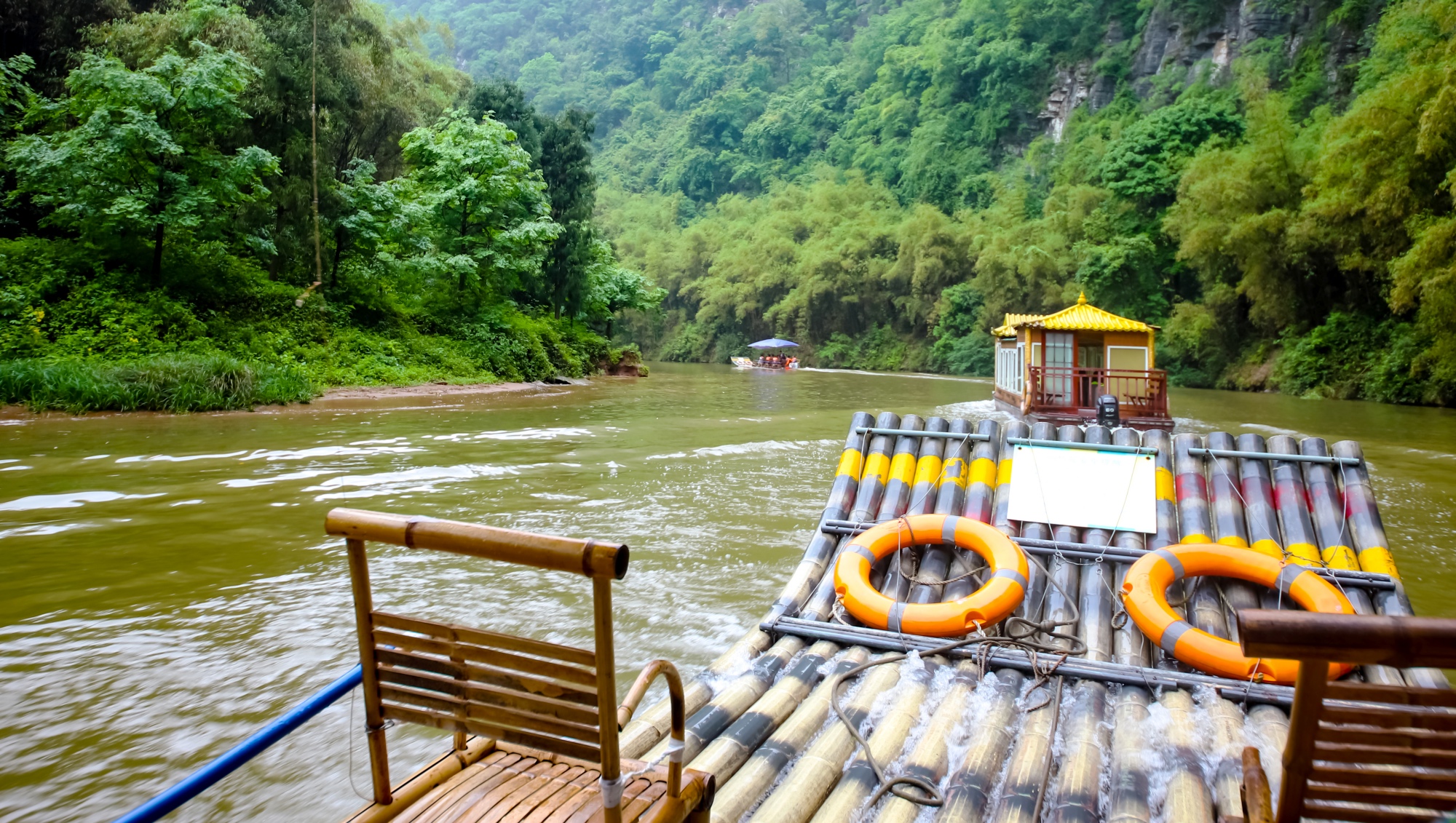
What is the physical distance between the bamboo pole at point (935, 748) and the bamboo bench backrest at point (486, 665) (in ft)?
4.07

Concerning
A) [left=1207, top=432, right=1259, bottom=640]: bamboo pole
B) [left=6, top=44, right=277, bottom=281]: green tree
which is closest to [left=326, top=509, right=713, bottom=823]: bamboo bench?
[left=1207, top=432, right=1259, bottom=640]: bamboo pole

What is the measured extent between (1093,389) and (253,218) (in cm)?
1872

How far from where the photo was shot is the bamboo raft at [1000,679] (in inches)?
106

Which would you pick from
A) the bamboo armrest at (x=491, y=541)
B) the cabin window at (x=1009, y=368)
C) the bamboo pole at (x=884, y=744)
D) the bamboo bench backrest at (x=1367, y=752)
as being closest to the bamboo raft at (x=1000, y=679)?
the bamboo pole at (x=884, y=744)

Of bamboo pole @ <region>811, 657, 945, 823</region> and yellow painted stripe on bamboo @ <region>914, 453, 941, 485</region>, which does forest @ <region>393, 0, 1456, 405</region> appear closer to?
yellow painted stripe on bamboo @ <region>914, 453, 941, 485</region>

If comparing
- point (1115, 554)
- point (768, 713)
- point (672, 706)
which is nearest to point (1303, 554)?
point (1115, 554)

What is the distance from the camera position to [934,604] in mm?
4137

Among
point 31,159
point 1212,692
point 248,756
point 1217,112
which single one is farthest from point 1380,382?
point 31,159

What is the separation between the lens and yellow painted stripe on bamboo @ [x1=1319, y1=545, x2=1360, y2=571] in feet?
13.8

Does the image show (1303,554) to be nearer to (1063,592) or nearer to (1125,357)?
(1063,592)

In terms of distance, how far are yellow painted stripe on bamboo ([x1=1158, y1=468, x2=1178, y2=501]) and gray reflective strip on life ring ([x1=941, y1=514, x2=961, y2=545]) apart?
1.21m

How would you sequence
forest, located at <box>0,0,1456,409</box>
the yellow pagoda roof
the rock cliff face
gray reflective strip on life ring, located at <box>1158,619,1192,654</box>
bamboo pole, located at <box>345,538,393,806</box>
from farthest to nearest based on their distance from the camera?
1. the rock cliff face
2. forest, located at <box>0,0,1456,409</box>
3. the yellow pagoda roof
4. gray reflective strip on life ring, located at <box>1158,619,1192,654</box>
5. bamboo pole, located at <box>345,538,393,806</box>

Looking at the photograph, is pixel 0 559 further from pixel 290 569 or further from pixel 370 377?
pixel 370 377

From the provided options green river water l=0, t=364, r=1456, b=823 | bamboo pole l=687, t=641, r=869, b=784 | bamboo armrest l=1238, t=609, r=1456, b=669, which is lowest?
green river water l=0, t=364, r=1456, b=823
